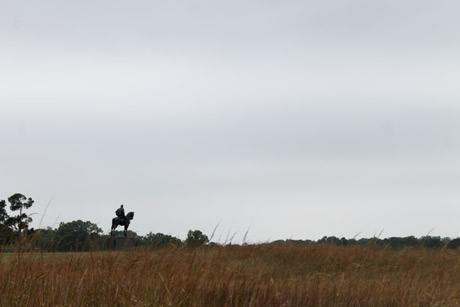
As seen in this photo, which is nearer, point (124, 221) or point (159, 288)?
point (159, 288)

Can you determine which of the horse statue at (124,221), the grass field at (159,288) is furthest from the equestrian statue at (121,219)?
the grass field at (159,288)

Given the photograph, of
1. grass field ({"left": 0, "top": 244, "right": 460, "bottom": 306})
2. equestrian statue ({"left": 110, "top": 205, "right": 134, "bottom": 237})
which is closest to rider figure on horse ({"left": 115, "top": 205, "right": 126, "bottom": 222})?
equestrian statue ({"left": 110, "top": 205, "right": 134, "bottom": 237})

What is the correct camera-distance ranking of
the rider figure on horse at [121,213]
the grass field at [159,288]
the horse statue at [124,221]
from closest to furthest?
1. the grass field at [159,288]
2. the horse statue at [124,221]
3. the rider figure on horse at [121,213]

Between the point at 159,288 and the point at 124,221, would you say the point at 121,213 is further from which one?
the point at 159,288

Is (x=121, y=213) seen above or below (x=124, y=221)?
above

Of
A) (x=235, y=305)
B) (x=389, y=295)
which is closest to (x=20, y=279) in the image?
(x=235, y=305)

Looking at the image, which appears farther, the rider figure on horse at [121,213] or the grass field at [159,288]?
the rider figure on horse at [121,213]

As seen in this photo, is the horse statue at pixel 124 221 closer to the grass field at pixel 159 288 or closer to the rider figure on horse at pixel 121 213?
the rider figure on horse at pixel 121 213

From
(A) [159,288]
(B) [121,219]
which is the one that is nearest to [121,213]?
(B) [121,219]

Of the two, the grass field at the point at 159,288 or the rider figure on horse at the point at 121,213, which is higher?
the rider figure on horse at the point at 121,213

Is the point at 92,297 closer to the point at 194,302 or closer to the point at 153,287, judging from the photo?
the point at 153,287

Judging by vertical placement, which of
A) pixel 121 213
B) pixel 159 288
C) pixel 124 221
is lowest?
pixel 159 288

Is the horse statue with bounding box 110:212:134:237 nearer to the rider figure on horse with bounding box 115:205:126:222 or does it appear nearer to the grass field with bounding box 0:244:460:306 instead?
the rider figure on horse with bounding box 115:205:126:222

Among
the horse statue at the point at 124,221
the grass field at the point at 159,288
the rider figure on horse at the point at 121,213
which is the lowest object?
the grass field at the point at 159,288
